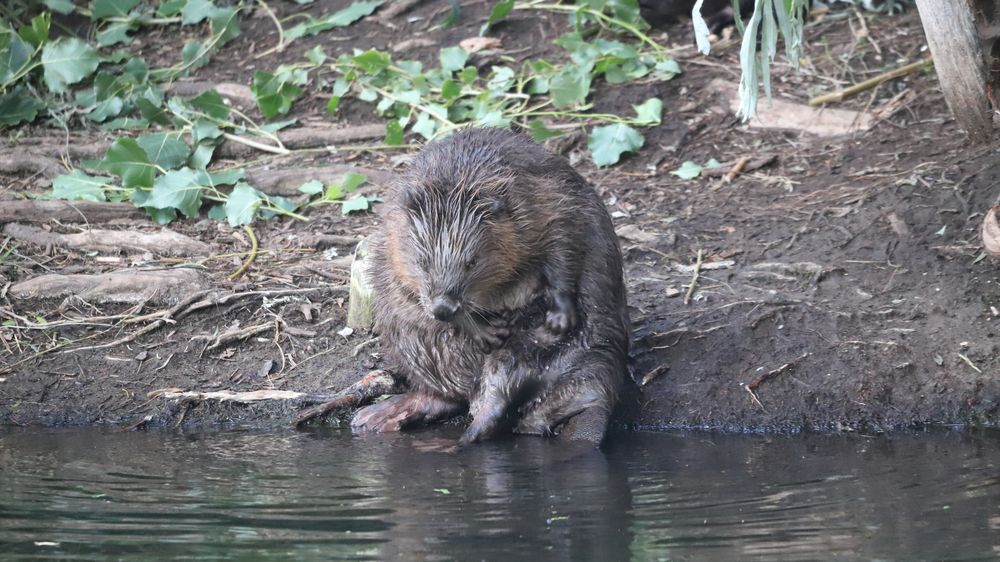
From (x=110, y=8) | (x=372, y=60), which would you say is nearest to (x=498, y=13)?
(x=372, y=60)

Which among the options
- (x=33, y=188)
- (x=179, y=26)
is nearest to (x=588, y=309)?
(x=33, y=188)

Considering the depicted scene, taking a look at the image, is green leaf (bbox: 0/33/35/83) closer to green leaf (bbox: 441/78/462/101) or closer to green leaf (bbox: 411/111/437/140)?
green leaf (bbox: 411/111/437/140)

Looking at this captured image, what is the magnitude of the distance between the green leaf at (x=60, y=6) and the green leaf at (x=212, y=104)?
1529 millimetres

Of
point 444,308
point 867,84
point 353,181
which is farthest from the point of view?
point 867,84

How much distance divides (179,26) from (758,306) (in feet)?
18.9

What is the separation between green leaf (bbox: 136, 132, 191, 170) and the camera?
7348 millimetres

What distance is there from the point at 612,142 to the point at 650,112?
38 cm

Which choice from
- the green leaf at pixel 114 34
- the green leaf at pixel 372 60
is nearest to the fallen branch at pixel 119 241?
the green leaf at pixel 372 60

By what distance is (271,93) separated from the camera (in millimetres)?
8062

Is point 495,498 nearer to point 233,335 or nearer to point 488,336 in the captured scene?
point 488,336

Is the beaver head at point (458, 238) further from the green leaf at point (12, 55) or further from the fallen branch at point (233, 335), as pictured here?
the green leaf at point (12, 55)

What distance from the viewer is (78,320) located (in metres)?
5.93

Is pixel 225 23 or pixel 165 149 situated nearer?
pixel 165 149

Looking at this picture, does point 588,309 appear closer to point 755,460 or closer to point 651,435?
point 651,435
